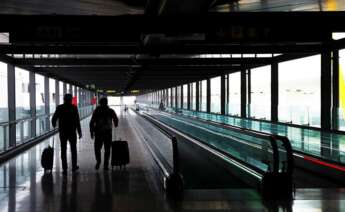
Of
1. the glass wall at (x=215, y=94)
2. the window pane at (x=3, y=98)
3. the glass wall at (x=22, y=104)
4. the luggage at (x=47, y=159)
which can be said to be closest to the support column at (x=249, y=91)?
the glass wall at (x=215, y=94)

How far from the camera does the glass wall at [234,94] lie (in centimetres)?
2687

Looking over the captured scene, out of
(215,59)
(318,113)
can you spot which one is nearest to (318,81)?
(318,113)

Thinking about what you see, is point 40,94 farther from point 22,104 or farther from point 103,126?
point 103,126

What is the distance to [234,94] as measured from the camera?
28172 millimetres

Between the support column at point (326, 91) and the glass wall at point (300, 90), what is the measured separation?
68cm

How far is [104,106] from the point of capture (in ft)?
34.6

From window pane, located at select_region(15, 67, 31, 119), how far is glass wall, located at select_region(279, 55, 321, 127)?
11.0 meters

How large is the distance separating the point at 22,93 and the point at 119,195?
48.5ft

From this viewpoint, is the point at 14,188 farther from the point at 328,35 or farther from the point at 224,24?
the point at 328,35

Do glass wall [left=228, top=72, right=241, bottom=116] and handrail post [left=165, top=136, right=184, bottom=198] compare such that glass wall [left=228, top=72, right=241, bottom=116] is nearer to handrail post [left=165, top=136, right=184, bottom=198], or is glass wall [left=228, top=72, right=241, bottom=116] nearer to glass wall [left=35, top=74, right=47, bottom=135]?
glass wall [left=35, top=74, right=47, bottom=135]

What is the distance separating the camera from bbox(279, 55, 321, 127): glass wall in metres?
16.0

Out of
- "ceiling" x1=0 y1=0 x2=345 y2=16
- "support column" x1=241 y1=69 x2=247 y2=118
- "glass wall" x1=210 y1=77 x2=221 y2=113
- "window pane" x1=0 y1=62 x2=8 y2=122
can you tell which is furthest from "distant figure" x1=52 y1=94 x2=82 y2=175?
"glass wall" x1=210 y1=77 x2=221 y2=113

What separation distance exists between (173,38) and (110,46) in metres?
5.04

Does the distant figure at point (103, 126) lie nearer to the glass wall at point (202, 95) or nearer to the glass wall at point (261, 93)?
the glass wall at point (261, 93)
